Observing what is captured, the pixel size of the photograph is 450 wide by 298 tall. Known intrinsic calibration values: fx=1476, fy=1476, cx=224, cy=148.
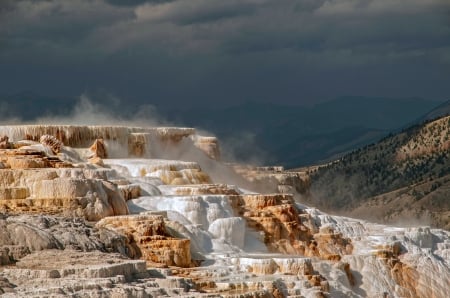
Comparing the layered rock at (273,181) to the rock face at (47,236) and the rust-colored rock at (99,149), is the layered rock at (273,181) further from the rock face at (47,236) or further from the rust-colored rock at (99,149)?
the rock face at (47,236)

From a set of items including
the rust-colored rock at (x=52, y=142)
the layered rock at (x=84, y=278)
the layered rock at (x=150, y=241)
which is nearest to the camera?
the layered rock at (x=84, y=278)

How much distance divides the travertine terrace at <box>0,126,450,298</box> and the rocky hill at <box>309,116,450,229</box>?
56394 millimetres

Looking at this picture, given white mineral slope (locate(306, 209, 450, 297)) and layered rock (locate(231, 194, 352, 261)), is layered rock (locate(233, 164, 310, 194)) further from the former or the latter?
layered rock (locate(231, 194, 352, 261))

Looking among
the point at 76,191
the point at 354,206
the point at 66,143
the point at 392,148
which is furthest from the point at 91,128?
the point at 392,148

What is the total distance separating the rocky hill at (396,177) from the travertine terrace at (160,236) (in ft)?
185

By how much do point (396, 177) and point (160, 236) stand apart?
10506cm

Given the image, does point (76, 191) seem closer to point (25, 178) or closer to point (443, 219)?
point (25, 178)

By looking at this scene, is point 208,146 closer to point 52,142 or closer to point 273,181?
point 273,181

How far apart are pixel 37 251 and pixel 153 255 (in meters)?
7.38

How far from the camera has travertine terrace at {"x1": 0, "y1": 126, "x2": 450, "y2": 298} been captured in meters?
37.3

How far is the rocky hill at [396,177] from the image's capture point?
420 feet

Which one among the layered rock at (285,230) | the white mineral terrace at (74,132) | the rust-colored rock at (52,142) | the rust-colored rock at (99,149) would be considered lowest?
the layered rock at (285,230)

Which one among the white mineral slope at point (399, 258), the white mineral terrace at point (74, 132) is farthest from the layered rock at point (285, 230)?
the white mineral terrace at point (74, 132)

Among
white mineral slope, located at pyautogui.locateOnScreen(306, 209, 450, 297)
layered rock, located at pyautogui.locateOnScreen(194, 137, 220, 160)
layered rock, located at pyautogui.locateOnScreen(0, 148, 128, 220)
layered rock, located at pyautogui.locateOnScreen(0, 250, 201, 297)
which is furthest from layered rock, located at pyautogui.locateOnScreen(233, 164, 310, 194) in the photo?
layered rock, located at pyautogui.locateOnScreen(0, 250, 201, 297)
